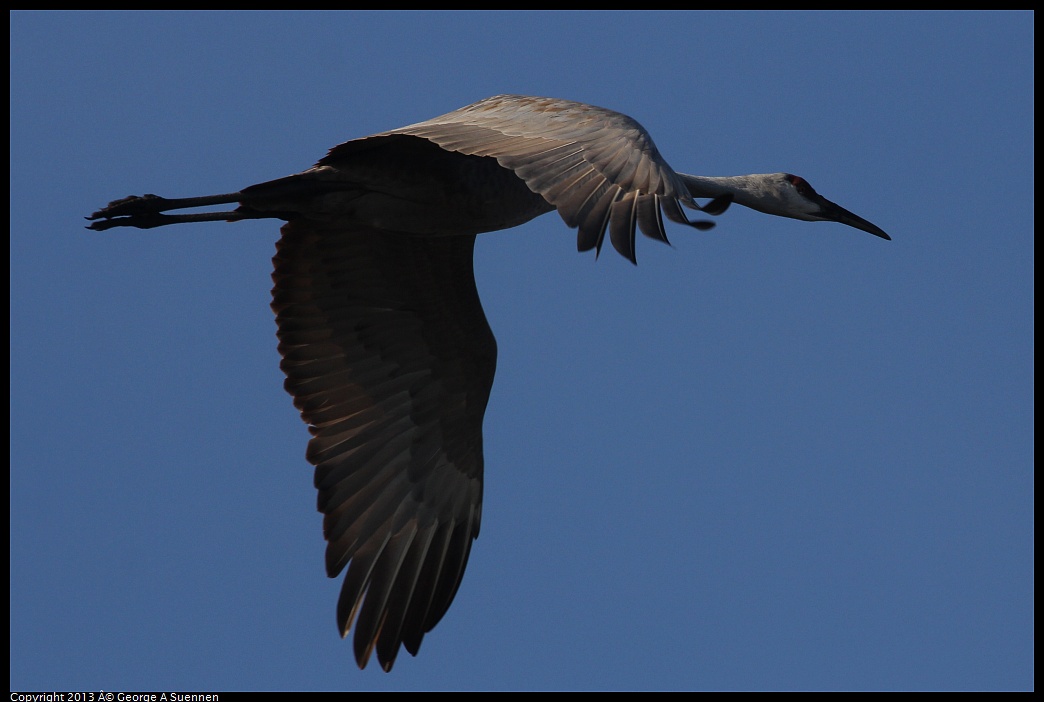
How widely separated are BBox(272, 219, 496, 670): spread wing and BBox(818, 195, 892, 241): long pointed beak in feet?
8.28

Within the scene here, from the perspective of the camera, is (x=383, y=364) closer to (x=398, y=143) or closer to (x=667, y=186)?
(x=398, y=143)

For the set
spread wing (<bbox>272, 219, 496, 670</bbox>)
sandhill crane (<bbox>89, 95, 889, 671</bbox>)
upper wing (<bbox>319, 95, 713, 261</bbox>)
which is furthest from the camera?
spread wing (<bbox>272, 219, 496, 670</bbox>)

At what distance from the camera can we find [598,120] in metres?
6.83

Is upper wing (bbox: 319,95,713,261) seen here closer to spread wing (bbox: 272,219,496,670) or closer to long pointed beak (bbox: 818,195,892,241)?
spread wing (bbox: 272,219,496,670)

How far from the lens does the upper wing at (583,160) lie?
586 cm

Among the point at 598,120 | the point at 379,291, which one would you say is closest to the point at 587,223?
the point at 598,120

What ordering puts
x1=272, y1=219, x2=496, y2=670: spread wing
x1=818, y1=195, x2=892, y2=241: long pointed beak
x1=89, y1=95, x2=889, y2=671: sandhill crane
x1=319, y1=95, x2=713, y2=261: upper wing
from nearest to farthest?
1. x1=319, y1=95, x2=713, y2=261: upper wing
2. x1=89, y1=95, x2=889, y2=671: sandhill crane
3. x1=272, y1=219, x2=496, y2=670: spread wing
4. x1=818, y1=195, x2=892, y2=241: long pointed beak

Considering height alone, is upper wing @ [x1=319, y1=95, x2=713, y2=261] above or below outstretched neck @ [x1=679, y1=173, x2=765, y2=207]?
below

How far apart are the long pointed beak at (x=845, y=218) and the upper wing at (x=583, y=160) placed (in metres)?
2.85

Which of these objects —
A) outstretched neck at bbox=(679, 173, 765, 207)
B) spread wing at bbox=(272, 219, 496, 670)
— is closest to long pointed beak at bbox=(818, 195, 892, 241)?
outstretched neck at bbox=(679, 173, 765, 207)

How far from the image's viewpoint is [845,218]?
31.1ft

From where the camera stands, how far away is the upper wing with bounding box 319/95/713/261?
231 inches

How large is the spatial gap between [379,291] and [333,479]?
1275mm

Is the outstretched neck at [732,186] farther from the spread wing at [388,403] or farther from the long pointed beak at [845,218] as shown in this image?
the spread wing at [388,403]
